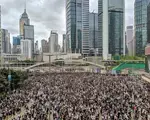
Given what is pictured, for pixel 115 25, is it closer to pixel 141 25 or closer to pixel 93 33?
pixel 141 25

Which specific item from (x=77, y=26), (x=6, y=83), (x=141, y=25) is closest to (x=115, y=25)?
(x=141, y=25)

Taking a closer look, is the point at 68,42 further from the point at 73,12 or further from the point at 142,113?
the point at 142,113

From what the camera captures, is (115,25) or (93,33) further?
(93,33)

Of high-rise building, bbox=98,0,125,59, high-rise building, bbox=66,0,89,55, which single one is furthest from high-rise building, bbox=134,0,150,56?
high-rise building, bbox=66,0,89,55

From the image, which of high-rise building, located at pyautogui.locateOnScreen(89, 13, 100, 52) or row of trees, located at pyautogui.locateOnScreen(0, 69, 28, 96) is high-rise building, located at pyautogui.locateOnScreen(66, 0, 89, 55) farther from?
row of trees, located at pyautogui.locateOnScreen(0, 69, 28, 96)

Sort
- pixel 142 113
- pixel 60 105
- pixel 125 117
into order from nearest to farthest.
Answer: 1. pixel 125 117
2. pixel 142 113
3. pixel 60 105

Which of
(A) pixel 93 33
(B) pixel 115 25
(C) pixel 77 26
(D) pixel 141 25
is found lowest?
(D) pixel 141 25

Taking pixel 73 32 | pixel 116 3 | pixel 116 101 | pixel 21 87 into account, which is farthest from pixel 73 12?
pixel 116 101
